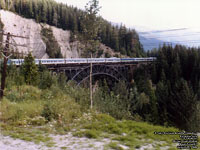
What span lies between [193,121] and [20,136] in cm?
793

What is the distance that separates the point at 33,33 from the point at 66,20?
1366 centimetres

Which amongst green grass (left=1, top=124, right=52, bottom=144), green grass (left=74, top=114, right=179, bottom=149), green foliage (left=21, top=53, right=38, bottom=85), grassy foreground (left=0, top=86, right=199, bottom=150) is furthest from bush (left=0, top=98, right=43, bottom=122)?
green foliage (left=21, top=53, right=38, bottom=85)

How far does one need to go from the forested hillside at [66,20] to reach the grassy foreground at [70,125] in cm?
4994

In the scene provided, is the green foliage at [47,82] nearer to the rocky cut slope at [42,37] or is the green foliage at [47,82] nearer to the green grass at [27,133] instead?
the green grass at [27,133]

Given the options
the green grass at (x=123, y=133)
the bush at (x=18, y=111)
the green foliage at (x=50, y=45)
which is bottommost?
the green grass at (x=123, y=133)

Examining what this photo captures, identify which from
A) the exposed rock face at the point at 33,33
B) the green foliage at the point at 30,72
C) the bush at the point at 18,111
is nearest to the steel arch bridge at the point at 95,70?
the green foliage at the point at 30,72

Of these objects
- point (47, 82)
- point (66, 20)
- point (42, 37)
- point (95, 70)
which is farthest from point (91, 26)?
point (66, 20)

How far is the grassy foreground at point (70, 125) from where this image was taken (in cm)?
423

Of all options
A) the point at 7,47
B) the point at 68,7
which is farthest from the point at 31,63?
the point at 68,7

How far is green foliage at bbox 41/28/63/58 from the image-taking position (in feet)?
192

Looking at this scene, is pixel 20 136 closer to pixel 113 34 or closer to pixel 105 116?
pixel 105 116

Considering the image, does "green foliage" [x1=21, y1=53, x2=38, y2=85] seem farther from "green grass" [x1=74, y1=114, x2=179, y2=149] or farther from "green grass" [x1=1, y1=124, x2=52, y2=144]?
"green grass" [x1=74, y1=114, x2=179, y2=149]

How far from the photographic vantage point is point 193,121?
9.63m

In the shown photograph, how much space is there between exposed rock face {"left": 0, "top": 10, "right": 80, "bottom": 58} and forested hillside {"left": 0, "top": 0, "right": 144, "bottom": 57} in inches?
93.4
